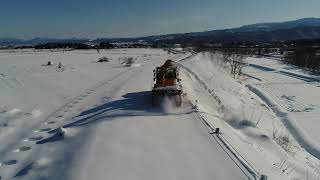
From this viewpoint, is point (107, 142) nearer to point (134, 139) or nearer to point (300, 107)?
point (134, 139)

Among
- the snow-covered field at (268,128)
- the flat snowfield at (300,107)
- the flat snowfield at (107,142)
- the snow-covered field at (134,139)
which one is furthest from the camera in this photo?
the flat snowfield at (300,107)

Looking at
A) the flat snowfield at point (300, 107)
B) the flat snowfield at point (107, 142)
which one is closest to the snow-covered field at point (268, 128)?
the flat snowfield at point (300, 107)

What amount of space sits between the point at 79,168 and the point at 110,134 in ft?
8.07

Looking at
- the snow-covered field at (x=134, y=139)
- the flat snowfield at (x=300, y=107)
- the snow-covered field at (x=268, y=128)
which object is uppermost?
the snow-covered field at (x=134, y=139)

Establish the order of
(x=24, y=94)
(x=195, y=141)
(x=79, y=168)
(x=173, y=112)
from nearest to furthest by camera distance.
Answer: (x=79, y=168) < (x=195, y=141) < (x=173, y=112) < (x=24, y=94)

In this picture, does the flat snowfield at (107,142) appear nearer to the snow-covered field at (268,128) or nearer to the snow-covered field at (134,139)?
the snow-covered field at (134,139)

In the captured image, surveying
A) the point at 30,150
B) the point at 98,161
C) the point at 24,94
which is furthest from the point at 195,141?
the point at 24,94

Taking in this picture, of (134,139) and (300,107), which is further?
(300,107)

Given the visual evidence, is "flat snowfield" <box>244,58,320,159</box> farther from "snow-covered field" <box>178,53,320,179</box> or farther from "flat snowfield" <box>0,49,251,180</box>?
"flat snowfield" <box>0,49,251,180</box>

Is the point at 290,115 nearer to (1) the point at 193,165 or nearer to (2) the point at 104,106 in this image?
(2) the point at 104,106

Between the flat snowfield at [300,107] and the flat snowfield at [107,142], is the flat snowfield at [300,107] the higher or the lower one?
the lower one

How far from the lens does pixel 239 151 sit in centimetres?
918

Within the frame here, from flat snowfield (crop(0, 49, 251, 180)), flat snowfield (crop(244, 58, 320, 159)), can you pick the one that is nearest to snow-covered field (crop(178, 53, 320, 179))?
flat snowfield (crop(244, 58, 320, 159))

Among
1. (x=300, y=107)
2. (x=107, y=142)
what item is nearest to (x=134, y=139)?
(x=107, y=142)
